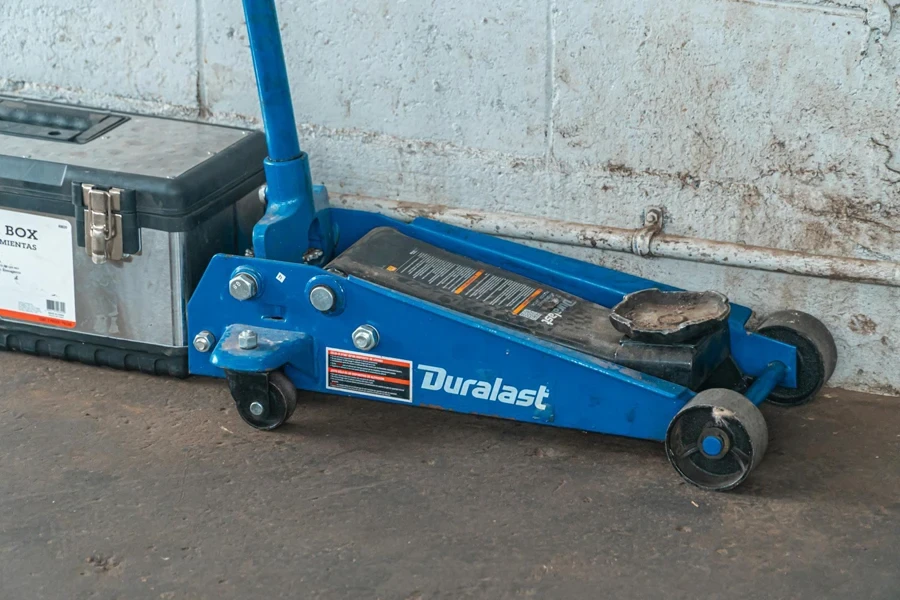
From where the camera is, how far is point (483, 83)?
2799mm

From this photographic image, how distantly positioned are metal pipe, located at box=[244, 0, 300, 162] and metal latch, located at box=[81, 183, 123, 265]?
0.37 metres

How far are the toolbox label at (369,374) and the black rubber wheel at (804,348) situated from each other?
85cm

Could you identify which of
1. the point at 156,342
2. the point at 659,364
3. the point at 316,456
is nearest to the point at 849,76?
the point at 659,364

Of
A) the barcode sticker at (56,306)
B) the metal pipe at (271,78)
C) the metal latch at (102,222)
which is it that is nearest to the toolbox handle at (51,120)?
the metal latch at (102,222)

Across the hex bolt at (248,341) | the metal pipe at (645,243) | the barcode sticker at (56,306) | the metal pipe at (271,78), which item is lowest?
the barcode sticker at (56,306)

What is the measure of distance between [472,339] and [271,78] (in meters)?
0.73

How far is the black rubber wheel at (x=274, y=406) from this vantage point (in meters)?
2.49

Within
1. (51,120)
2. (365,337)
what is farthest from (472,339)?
(51,120)

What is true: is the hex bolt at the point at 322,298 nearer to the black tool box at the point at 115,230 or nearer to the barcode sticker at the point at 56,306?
the black tool box at the point at 115,230

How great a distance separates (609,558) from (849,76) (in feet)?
3.98

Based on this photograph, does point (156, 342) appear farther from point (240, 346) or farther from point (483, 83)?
point (483, 83)

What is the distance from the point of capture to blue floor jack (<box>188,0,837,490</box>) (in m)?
2.36

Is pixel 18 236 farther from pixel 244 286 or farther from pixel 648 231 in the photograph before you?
pixel 648 231

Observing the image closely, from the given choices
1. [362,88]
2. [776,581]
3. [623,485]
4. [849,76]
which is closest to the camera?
[776,581]
